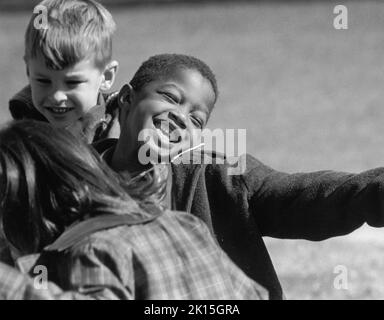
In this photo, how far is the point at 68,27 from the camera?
8.89ft

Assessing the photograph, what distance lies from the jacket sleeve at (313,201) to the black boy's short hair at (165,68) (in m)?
0.24

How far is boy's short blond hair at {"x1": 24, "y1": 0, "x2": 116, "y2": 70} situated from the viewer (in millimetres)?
2656

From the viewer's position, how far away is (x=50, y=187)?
206cm

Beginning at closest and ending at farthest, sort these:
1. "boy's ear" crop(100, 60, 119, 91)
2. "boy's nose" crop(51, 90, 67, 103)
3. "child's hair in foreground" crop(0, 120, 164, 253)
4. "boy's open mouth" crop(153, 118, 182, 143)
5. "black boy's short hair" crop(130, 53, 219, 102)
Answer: "child's hair in foreground" crop(0, 120, 164, 253)
"boy's open mouth" crop(153, 118, 182, 143)
"black boy's short hair" crop(130, 53, 219, 102)
"boy's nose" crop(51, 90, 67, 103)
"boy's ear" crop(100, 60, 119, 91)

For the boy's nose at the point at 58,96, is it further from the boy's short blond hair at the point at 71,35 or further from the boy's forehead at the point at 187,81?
the boy's forehead at the point at 187,81

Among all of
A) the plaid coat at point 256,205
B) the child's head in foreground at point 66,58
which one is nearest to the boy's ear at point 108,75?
the child's head in foreground at point 66,58

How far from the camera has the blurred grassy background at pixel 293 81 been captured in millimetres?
4387

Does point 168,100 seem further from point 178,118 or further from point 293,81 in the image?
point 293,81

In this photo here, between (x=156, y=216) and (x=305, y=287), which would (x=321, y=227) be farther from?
(x=305, y=287)

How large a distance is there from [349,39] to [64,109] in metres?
6.88

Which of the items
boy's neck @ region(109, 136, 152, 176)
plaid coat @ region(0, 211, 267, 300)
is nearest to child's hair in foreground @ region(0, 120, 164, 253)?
plaid coat @ region(0, 211, 267, 300)

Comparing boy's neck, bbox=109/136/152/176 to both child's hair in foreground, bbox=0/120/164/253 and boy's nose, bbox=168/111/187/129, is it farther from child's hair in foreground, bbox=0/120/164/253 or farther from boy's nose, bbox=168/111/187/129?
child's hair in foreground, bbox=0/120/164/253

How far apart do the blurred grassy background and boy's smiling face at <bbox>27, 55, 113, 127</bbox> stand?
1.41 m
